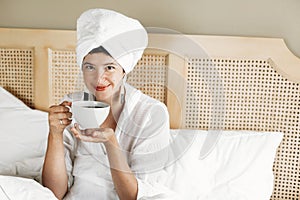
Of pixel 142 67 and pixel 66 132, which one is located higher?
pixel 142 67

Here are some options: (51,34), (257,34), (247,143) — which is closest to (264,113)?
(247,143)

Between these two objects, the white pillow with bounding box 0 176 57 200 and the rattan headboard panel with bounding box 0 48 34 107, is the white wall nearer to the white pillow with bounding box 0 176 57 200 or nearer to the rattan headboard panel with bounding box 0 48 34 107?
the rattan headboard panel with bounding box 0 48 34 107

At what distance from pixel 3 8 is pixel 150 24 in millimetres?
649

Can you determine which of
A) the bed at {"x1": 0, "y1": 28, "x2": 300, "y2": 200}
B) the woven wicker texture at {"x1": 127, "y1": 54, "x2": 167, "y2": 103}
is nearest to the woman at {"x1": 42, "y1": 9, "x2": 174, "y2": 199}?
the woven wicker texture at {"x1": 127, "y1": 54, "x2": 167, "y2": 103}

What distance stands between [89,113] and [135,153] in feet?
0.78

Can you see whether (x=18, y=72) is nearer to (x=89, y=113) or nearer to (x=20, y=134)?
(x=20, y=134)

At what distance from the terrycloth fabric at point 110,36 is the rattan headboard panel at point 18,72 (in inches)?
24.5

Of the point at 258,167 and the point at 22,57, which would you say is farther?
the point at 22,57

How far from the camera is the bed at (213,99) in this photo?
1.71 meters

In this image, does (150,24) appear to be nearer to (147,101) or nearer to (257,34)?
(257,34)

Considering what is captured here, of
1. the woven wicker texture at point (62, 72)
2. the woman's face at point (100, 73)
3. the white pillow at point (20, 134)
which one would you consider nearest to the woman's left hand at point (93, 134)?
the woman's face at point (100, 73)

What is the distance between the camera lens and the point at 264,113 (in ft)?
5.93

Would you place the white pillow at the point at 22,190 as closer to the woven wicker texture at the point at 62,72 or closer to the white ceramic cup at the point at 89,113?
the white ceramic cup at the point at 89,113

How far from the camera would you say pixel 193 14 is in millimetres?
1864
